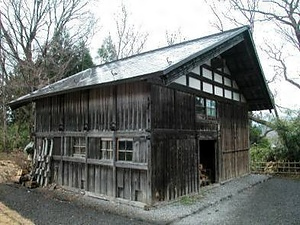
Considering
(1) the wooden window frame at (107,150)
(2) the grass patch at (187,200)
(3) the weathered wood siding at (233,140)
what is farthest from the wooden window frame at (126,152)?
(3) the weathered wood siding at (233,140)

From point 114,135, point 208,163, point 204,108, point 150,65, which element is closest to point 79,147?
point 114,135

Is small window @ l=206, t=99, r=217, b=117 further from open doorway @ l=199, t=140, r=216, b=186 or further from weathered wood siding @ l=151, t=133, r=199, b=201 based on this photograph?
weathered wood siding @ l=151, t=133, r=199, b=201

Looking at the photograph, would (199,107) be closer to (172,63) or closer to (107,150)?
(172,63)

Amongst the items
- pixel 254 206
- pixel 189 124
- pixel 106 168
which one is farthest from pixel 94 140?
pixel 254 206

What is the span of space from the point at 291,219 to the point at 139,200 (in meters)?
3.56

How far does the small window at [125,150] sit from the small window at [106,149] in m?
0.35

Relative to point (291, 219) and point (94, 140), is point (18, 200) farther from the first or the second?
point (291, 219)

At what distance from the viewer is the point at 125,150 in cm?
793

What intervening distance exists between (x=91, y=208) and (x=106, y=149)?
5.74 feet

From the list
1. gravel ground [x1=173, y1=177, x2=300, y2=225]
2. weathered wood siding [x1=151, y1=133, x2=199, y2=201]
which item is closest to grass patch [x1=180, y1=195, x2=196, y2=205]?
weathered wood siding [x1=151, y1=133, x2=199, y2=201]

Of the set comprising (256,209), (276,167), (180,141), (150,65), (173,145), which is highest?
(150,65)

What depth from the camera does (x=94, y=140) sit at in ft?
28.9

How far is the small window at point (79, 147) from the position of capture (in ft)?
30.6

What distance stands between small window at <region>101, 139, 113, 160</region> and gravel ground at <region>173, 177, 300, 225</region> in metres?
2.92
